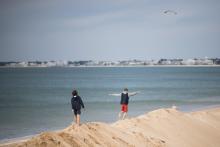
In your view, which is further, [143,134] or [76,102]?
[143,134]

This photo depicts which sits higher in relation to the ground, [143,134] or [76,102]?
[76,102]

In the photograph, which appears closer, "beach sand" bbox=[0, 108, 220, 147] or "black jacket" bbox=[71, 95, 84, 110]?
"beach sand" bbox=[0, 108, 220, 147]

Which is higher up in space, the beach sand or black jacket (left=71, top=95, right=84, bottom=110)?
black jacket (left=71, top=95, right=84, bottom=110)

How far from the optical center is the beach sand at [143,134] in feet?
39.2

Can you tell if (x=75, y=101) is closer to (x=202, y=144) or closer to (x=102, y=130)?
Answer: (x=102, y=130)

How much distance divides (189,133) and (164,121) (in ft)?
3.43

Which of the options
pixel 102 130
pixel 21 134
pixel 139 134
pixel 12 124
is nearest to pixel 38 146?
pixel 102 130

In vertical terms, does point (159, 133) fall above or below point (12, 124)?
above

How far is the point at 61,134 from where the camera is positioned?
12117 mm

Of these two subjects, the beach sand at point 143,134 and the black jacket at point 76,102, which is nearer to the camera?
the beach sand at point 143,134

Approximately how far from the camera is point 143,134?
14.6 metres

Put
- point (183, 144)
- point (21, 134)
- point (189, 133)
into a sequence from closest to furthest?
1. point (183, 144)
2. point (189, 133)
3. point (21, 134)

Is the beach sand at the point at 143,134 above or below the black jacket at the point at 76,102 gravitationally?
below

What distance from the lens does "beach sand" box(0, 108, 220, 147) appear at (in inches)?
470
